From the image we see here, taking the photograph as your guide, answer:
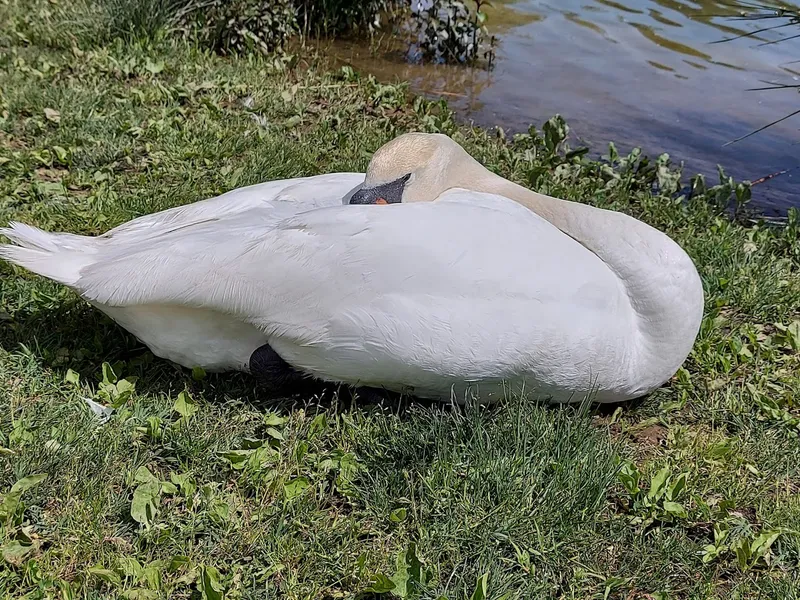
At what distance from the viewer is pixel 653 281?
2887 mm

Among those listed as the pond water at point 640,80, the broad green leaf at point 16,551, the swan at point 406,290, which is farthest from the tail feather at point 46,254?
the pond water at point 640,80

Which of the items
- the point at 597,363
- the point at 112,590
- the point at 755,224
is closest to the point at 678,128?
the point at 755,224

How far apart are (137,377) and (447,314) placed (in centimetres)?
124

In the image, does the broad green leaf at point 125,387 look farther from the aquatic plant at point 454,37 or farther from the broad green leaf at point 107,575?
the aquatic plant at point 454,37

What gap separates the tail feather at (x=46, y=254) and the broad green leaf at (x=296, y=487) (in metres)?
1.03

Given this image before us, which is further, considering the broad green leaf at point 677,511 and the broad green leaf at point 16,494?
the broad green leaf at point 677,511

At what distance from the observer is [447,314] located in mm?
2594

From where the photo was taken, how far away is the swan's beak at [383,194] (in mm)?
3094

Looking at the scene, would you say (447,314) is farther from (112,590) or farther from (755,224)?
(755,224)

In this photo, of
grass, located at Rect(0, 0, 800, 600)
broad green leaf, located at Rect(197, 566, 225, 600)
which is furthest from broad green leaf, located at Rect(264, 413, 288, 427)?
broad green leaf, located at Rect(197, 566, 225, 600)

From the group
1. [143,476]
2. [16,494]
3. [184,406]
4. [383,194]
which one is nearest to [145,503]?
[143,476]

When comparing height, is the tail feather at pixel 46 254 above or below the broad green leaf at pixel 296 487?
above

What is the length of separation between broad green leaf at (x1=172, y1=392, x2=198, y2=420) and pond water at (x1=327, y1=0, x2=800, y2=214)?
3971 millimetres

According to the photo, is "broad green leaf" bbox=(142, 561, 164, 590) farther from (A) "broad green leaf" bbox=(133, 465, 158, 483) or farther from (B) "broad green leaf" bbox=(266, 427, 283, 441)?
(B) "broad green leaf" bbox=(266, 427, 283, 441)
